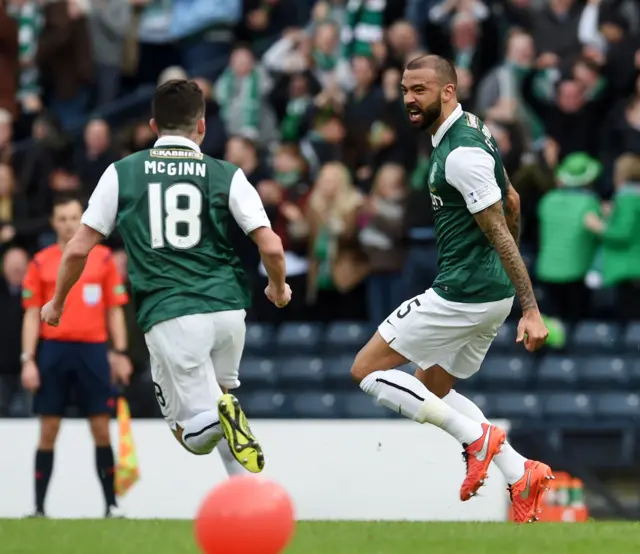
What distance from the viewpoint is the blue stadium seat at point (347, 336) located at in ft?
50.7

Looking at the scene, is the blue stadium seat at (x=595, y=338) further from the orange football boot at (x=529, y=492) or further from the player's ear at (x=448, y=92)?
the player's ear at (x=448, y=92)

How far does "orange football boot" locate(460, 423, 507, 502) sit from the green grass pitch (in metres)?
0.23

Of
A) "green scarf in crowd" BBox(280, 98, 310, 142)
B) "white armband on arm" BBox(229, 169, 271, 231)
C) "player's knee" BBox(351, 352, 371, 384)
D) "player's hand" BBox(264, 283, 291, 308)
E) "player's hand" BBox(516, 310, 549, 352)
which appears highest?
"green scarf in crowd" BBox(280, 98, 310, 142)

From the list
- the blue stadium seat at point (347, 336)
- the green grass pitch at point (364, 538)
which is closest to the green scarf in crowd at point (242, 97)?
the blue stadium seat at point (347, 336)

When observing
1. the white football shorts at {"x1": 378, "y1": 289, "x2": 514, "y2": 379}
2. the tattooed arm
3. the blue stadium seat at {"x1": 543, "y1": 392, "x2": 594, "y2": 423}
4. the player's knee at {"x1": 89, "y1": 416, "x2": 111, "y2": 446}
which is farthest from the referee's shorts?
the blue stadium seat at {"x1": 543, "y1": 392, "x2": 594, "y2": 423}

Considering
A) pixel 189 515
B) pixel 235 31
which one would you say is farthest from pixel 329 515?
pixel 235 31

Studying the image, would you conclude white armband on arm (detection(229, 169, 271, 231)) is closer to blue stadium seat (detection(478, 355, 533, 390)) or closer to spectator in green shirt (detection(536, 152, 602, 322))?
spectator in green shirt (detection(536, 152, 602, 322))

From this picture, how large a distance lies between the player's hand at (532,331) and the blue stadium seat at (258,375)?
7537 millimetres

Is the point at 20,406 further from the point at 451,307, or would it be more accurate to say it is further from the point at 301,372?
the point at 451,307

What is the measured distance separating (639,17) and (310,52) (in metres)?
3.54

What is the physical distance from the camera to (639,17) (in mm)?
16594

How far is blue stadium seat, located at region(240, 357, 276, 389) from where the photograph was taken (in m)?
15.5

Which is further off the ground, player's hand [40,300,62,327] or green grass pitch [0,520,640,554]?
player's hand [40,300,62,327]

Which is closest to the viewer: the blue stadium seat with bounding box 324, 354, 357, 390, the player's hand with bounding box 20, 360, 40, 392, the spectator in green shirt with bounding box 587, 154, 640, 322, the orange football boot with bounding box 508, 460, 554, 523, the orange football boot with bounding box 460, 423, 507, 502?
the orange football boot with bounding box 460, 423, 507, 502
